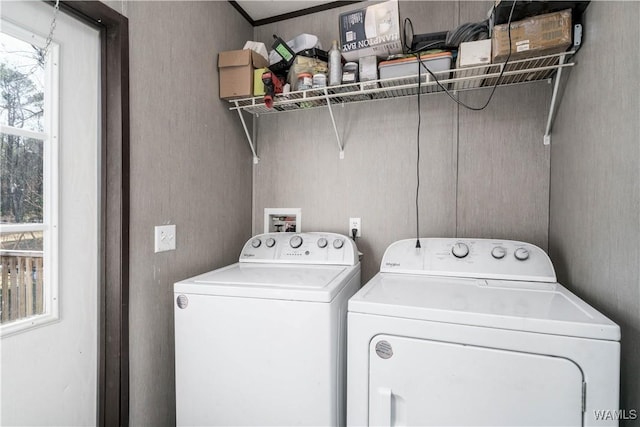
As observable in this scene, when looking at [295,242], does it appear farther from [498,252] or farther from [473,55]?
[473,55]

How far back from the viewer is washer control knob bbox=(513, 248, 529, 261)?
1397 mm

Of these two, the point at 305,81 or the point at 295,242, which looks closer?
the point at 305,81

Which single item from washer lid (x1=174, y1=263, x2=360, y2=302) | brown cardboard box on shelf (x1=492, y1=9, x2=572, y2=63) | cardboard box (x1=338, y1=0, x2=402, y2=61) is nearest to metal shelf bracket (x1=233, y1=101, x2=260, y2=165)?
cardboard box (x1=338, y1=0, x2=402, y2=61)

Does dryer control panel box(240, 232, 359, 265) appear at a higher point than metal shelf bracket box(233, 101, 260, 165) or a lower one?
lower

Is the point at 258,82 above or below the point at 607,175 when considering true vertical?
above

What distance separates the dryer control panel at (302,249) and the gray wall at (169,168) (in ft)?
0.76

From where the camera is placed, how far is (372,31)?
1.49m

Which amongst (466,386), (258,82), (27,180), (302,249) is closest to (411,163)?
(302,249)

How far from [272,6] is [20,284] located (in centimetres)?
197

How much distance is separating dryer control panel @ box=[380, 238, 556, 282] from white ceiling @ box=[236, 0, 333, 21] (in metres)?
1.62

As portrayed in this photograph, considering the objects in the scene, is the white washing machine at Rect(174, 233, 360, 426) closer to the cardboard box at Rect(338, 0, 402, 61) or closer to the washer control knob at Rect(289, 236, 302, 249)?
the washer control knob at Rect(289, 236, 302, 249)

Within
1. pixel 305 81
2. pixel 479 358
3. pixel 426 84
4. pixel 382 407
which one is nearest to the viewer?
pixel 479 358

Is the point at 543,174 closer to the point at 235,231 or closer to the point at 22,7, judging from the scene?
the point at 235,231

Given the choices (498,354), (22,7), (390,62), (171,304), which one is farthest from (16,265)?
(390,62)
